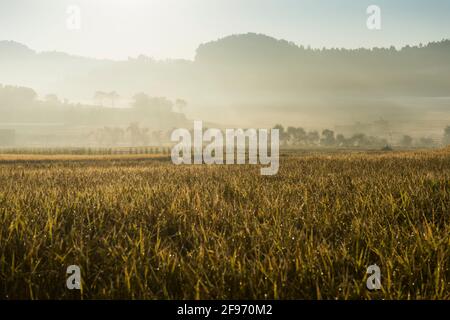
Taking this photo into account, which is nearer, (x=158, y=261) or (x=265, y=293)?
(x=265, y=293)

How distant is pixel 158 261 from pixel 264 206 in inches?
107

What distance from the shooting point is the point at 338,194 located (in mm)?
7492

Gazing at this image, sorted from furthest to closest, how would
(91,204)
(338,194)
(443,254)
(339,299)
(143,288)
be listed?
(338,194)
(91,204)
(443,254)
(143,288)
(339,299)

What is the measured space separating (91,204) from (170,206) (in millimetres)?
1380

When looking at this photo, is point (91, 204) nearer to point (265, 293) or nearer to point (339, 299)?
point (265, 293)

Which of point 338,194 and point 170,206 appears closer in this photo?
point 170,206
